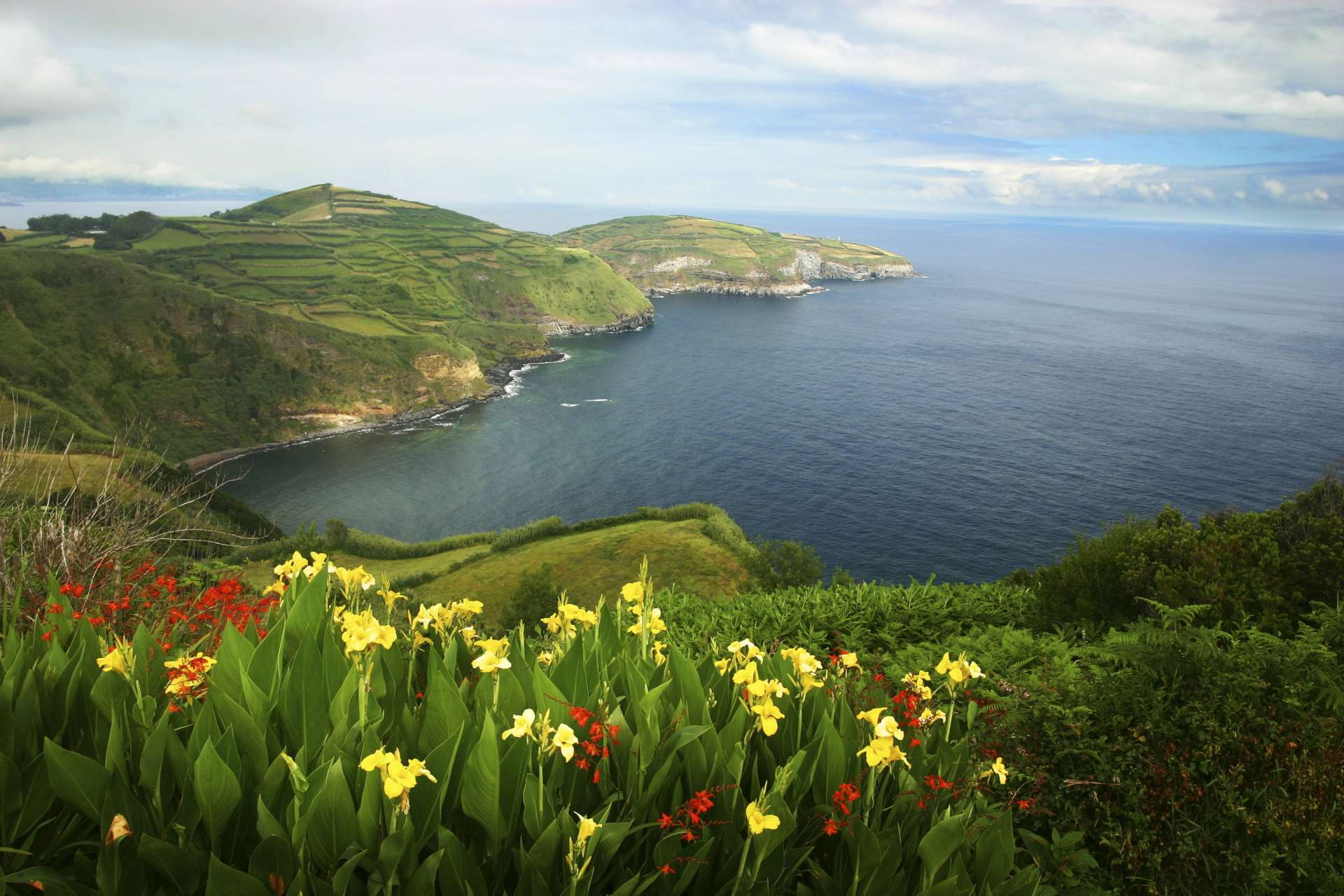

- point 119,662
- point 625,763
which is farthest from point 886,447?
point 119,662

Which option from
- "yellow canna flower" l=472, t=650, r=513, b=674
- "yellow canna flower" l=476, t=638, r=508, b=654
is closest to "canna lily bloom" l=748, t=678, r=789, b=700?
"yellow canna flower" l=472, t=650, r=513, b=674

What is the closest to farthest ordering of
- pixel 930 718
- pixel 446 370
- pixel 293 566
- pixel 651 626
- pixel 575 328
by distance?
1. pixel 930 718
2. pixel 651 626
3. pixel 293 566
4. pixel 446 370
5. pixel 575 328

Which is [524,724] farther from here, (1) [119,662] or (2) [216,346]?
(2) [216,346]

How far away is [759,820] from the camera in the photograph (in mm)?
3750

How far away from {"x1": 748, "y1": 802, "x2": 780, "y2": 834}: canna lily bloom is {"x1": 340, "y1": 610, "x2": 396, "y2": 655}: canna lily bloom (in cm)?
242

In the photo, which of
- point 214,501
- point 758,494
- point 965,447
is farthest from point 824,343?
point 214,501

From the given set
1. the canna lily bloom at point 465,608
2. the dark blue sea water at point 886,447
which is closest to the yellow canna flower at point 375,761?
the canna lily bloom at point 465,608

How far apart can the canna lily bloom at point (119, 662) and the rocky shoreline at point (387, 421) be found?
339ft

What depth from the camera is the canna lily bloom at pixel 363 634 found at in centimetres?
439

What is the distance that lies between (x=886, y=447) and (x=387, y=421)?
83.0m

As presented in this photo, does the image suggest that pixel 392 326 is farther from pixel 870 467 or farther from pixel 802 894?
pixel 802 894

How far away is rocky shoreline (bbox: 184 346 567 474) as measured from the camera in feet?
358

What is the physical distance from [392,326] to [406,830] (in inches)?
6281

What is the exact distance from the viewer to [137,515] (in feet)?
39.4
